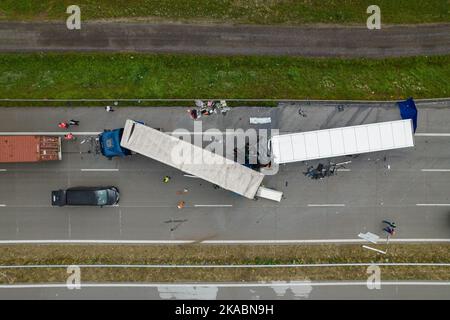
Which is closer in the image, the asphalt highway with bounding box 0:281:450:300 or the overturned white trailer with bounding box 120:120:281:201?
the overturned white trailer with bounding box 120:120:281:201

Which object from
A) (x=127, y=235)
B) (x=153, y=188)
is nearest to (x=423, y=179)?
(x=153, y=188)

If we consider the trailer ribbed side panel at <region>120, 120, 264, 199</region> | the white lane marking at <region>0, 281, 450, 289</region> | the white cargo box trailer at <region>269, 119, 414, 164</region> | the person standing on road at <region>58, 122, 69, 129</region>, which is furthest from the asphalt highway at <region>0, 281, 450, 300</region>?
the person standing on road at <region>58, 122, 69, 129</region>

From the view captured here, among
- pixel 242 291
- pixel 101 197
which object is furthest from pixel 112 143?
pixel 242 291

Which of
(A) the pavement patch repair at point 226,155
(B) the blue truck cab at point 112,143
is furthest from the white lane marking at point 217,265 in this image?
(B) the blue truck cab at point 112,143

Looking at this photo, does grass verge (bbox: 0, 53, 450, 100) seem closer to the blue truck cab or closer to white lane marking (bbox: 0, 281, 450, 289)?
the blue truck cab

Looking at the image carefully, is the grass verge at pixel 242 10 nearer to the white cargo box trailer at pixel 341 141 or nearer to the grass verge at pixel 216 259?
the white cargo box trailer at pixel 341 141

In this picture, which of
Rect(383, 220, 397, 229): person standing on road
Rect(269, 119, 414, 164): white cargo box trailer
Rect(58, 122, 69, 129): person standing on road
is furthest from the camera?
Rect(383, 220, 397, 229): person standing on road
